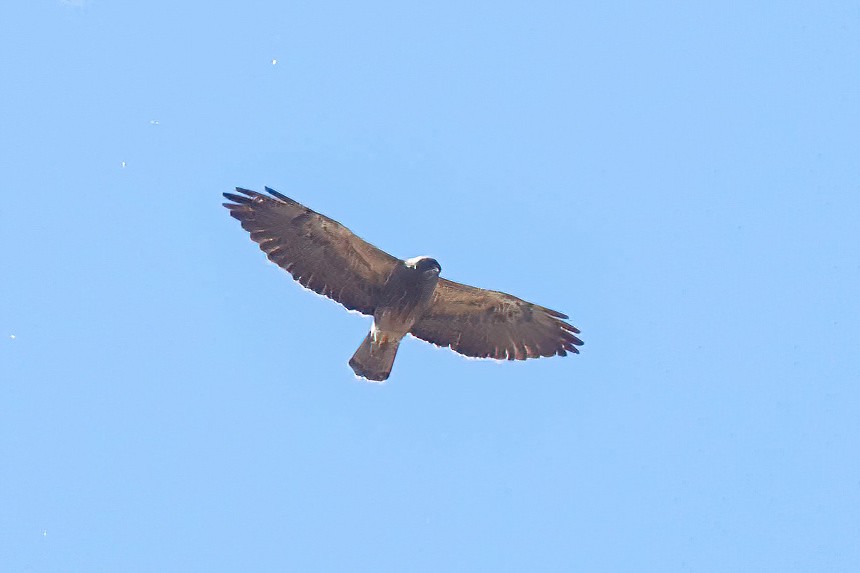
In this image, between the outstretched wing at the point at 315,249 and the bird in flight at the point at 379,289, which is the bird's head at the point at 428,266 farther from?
the outstretched wing at the point at 315,249

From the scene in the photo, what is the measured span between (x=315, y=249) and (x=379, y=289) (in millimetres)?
963

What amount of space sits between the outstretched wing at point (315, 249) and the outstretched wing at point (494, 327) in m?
0.84

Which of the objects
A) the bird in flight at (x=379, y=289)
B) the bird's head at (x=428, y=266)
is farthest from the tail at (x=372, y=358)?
the bird's head at (x=428, y=266)

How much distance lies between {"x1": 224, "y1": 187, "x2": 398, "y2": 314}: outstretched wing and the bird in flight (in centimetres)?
1

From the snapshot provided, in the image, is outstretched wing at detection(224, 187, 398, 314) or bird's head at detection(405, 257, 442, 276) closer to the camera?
bird's head at detection(405, 257, 442, 276)

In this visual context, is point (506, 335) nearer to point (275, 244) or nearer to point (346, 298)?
point (346, 298)

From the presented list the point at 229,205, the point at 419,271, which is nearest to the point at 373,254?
the point at 419,271

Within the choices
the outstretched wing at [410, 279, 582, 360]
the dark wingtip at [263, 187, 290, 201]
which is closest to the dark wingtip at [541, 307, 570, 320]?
the outstretched wing at [410, 279, 582, 360]

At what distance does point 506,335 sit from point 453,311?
820 mm

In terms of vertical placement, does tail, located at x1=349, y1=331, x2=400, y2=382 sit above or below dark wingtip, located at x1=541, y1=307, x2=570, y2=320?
below

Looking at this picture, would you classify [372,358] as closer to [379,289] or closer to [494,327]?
[379,289]

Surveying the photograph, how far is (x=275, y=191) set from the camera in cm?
1622

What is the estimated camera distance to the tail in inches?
652

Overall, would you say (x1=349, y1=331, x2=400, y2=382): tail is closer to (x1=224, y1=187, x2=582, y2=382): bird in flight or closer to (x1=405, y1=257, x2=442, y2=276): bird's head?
(x1=224, y1=187, x2=582, y2=382): bird in flight
